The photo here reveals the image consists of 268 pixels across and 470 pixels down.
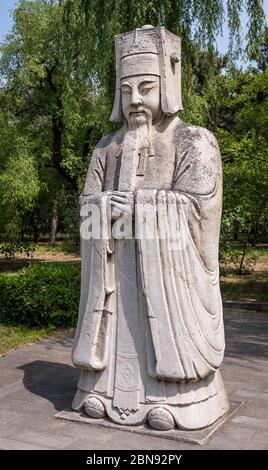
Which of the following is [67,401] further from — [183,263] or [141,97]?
[141,97]

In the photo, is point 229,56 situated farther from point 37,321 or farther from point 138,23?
point 37,321

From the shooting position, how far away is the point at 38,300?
9359 mm

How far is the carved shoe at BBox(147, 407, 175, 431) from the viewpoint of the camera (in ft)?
14.9

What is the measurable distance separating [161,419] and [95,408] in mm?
641

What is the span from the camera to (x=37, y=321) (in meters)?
9.48

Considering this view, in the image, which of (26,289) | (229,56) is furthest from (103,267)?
(229,56)

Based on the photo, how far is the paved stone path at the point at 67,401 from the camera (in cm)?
446

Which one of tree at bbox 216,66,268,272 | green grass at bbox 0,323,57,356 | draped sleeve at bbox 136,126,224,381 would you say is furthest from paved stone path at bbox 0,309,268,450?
tree at bbox 216,66,268,272

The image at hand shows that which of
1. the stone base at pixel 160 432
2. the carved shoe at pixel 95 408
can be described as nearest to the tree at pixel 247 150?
the stone base at pixel 160 432

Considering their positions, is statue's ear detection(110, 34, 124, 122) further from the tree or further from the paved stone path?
the tree

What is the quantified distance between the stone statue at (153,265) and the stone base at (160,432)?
0.19 ft

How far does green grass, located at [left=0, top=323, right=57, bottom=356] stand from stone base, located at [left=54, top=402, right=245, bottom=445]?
3.11 m

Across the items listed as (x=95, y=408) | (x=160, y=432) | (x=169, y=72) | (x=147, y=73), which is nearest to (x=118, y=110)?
(x=147, y=73)

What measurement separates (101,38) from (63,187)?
14334 millimetres
